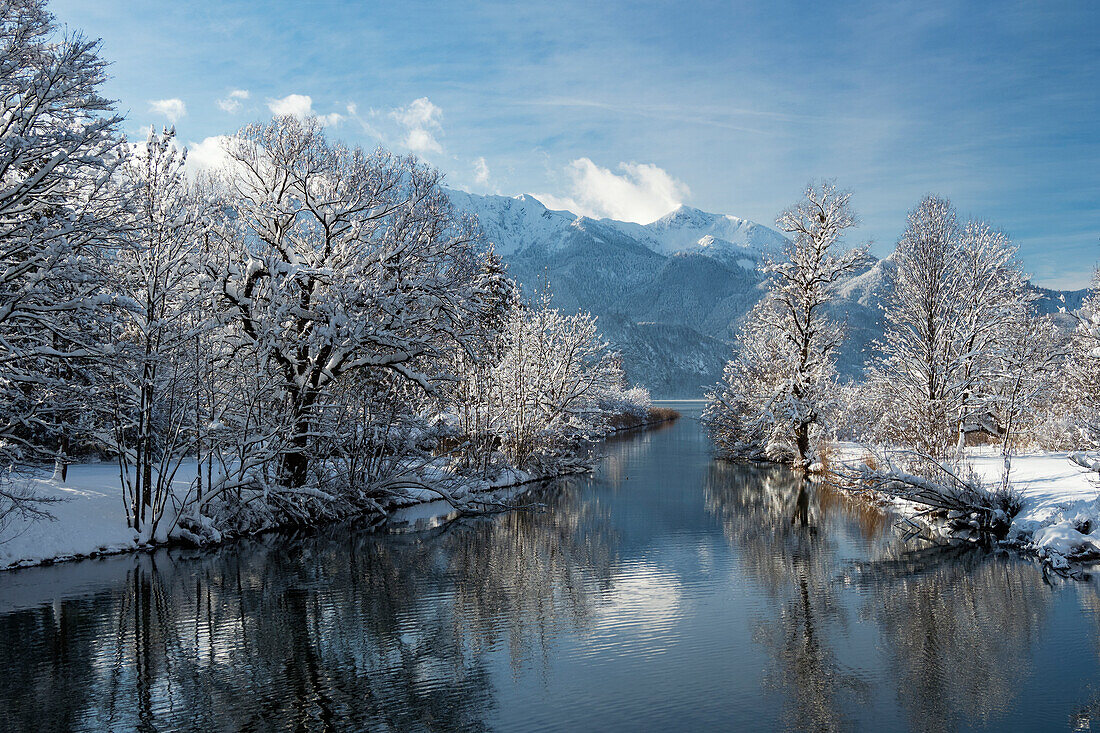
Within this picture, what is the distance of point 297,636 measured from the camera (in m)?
11.3

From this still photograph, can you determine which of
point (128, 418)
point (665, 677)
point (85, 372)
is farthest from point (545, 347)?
point (665, 677)

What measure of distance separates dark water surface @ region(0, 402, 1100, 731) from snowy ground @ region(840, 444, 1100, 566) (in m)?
1.35

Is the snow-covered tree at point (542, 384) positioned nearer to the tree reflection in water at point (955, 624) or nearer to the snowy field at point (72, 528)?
the snowy field at point (72, 528)

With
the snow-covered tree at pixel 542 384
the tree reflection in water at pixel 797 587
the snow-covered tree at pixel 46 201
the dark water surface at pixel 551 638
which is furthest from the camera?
the snow-covered tree at pixel 542 384

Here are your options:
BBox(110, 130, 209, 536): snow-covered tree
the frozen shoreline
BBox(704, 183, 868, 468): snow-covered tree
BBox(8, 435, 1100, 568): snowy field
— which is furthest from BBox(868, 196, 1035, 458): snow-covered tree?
BBox(110, 130, 209, 536): snow-covered tree

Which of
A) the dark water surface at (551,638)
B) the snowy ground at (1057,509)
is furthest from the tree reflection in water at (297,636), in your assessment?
the snowy ground at (1057,509)

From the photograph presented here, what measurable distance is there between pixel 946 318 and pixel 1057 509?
1289cm

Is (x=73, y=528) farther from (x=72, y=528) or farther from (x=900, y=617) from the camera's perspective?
(x=900, y=617)

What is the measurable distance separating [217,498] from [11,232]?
31.2ft

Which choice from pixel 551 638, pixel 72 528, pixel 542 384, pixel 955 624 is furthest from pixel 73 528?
pixel 542 384

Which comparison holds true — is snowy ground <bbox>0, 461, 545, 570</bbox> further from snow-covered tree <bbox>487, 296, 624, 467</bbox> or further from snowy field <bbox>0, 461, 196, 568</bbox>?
snow-covered tree <bbox>487, 296, 624, 467</bbox>

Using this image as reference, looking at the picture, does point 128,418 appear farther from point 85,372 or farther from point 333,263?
point 333,263

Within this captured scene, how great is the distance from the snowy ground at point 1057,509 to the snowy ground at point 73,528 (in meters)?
21.1

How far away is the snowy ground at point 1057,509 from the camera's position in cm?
1569
